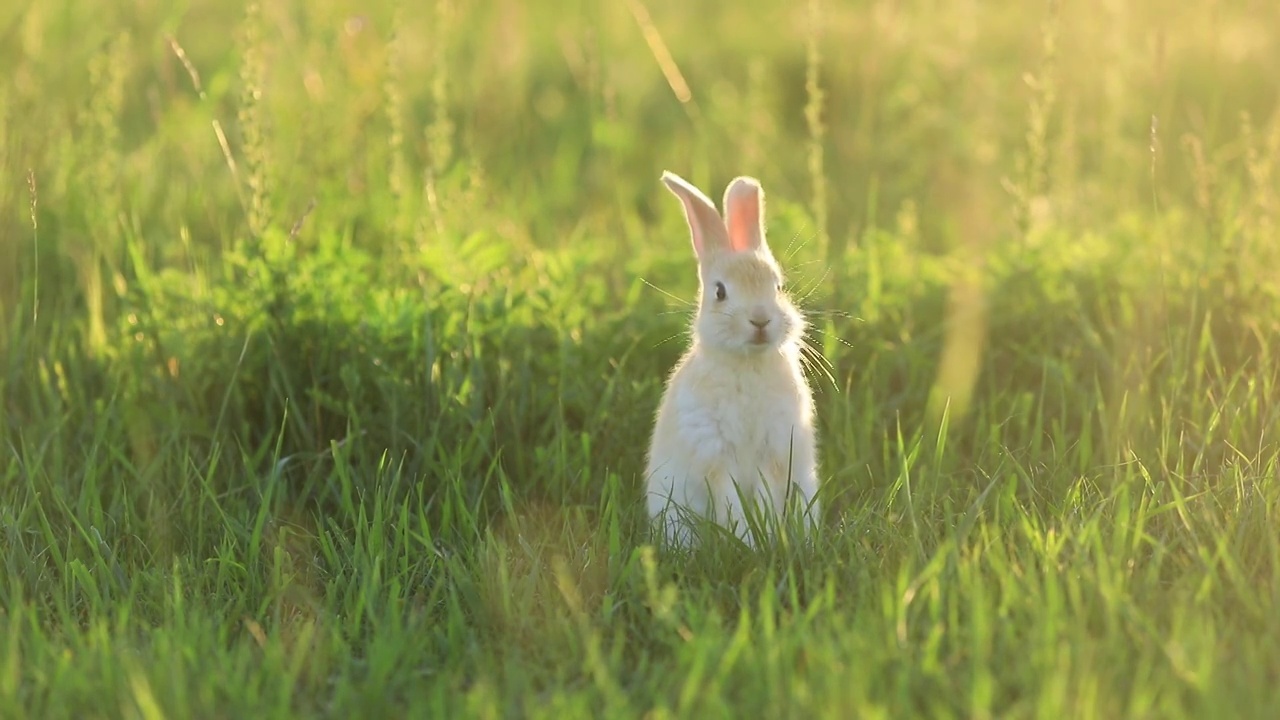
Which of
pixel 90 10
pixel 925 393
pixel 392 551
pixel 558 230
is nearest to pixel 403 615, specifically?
pixel 392 551

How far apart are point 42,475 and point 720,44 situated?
4793mm

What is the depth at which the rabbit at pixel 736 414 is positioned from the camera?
3.60 meters

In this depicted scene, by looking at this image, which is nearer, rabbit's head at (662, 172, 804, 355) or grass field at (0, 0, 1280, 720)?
grass field at (0, 0, 1280, 720)

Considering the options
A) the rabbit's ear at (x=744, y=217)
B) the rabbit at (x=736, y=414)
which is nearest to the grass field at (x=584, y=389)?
the rabbit at (x=736, y=414)

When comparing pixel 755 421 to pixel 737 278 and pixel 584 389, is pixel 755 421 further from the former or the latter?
pixel 584 389

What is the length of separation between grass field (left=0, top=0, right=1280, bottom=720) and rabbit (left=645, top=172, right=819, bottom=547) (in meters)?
0.15

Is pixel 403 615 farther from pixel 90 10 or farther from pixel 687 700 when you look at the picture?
pixel 90 10

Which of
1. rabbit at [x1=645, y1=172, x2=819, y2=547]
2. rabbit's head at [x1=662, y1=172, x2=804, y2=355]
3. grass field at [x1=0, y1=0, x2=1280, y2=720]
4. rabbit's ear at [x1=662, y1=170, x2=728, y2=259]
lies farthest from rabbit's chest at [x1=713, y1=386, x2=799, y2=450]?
rabbit's ear at [x1=662, y1=170, x2=728, y2=259]

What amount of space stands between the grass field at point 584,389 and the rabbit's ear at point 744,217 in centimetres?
26

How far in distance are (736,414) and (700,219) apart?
0.53 meters

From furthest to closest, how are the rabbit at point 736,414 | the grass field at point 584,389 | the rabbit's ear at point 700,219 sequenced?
the rabbit's ear at point 700,219
the rabbit at point 736,414
the grass field at point 584,389

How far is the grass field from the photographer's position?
9.07 ft

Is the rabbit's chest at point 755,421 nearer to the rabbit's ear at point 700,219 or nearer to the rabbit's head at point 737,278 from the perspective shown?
the rabbit's head at point 737,278

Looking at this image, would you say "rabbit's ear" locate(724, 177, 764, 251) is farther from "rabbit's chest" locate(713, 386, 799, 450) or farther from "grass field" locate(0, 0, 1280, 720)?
"rabbit's chest" locate(713, 386, 799, 450)
